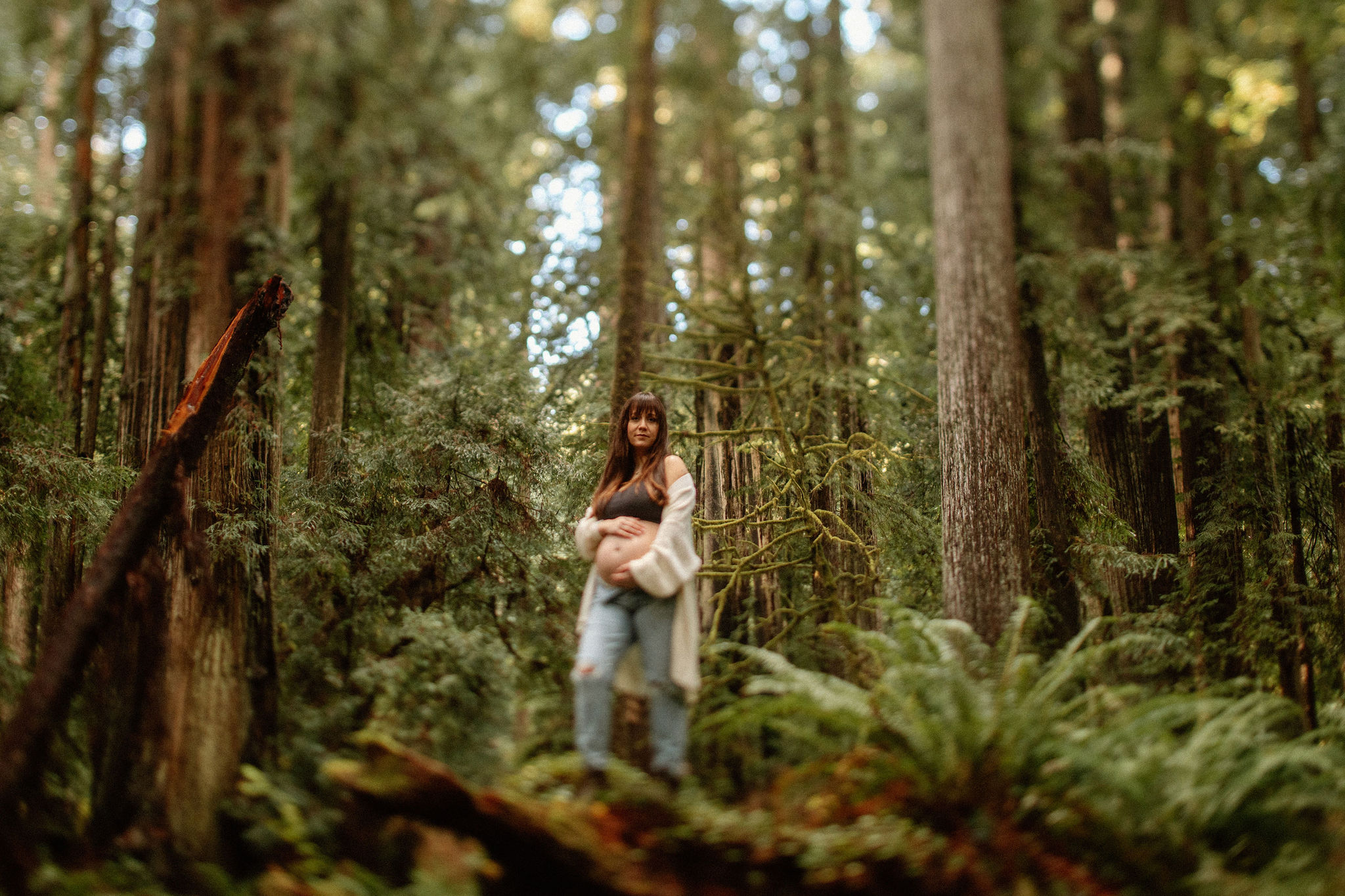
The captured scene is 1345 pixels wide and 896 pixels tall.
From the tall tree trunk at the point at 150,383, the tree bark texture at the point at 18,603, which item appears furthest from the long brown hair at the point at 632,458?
the tree bark texture at the point at 18,603

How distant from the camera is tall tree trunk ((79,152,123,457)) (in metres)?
8.37

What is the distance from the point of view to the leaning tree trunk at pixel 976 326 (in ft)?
20.6

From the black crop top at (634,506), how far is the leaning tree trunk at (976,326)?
290 centimetres

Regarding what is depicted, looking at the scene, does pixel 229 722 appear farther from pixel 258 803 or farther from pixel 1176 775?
pixel 1176 775

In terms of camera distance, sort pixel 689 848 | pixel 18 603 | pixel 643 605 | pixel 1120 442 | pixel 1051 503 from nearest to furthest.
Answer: pixel 689 848
pixel 643 605
pixel 18 603
pixel 1051 503
pixel 1120 442

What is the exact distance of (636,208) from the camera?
25.0 ft

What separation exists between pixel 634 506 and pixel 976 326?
3.88m

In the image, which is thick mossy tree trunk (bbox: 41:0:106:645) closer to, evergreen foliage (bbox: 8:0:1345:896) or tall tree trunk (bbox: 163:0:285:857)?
evergreen foliage (bbox: 8:0:1345:896)

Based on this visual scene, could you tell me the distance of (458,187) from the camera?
428 inches

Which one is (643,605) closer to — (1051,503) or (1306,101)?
(1051,503)

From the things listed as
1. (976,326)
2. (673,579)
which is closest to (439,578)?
(673,579)

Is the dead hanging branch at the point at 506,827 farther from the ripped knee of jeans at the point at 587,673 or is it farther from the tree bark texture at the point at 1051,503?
the tree bark texture at the point at 1051,503

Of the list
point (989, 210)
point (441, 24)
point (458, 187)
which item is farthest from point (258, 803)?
point (441, 24)

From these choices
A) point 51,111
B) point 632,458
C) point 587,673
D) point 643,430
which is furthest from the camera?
point 51,111
